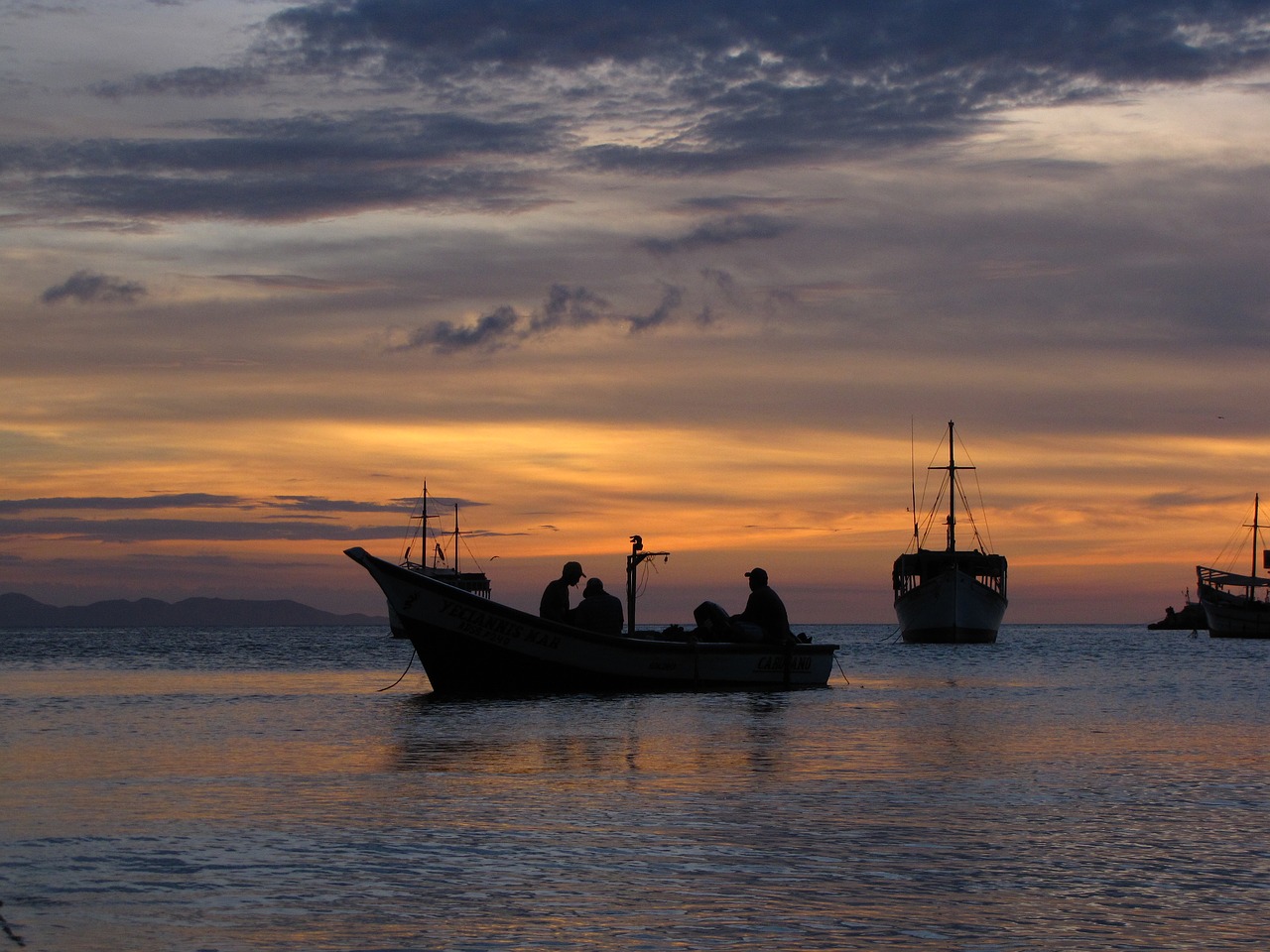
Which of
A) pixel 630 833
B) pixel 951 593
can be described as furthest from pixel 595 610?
pixel 951 593

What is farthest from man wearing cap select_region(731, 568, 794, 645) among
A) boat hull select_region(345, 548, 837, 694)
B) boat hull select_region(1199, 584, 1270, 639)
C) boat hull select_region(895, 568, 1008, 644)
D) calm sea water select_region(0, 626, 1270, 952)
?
boat hull select_region(1199, 584, 1270, 639)

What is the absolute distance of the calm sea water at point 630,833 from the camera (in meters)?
8.13

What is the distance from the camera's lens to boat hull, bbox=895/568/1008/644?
341ft

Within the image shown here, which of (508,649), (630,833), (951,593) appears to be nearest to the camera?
(630,833)

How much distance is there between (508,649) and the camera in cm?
2858

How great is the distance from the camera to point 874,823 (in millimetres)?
12148

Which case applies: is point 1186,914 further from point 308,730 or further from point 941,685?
point 941,685

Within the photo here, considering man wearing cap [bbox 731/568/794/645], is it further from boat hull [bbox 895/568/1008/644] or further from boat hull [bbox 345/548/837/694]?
boat hull [bbox 895/568/1008/644]

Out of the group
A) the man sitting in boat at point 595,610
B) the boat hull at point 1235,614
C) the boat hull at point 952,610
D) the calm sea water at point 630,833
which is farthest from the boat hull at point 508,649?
the boat hull at point 1235,614

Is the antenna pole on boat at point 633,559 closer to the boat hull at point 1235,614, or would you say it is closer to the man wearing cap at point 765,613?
the man wearing cap at point 765,613

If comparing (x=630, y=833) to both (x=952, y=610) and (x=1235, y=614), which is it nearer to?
(x=952, y=610)

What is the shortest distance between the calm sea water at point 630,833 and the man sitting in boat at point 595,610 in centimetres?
475

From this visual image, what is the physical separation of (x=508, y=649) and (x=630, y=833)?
17.2 metres

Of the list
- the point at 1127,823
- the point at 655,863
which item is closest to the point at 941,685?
the point at 1127,823
